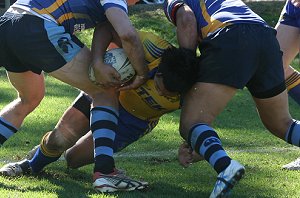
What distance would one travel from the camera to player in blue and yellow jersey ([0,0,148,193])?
534cm

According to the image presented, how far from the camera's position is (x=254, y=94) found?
5.52 m

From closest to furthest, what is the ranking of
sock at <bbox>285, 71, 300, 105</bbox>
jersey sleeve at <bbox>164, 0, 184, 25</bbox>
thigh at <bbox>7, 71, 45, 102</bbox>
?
jersey sleeve at <bbox>164, 0, 184, 25</bbox> < thigh at <bbox>7, 71, 45, 102</bbox> < sock at <bbox>285, 71, 300, 105</bbox>

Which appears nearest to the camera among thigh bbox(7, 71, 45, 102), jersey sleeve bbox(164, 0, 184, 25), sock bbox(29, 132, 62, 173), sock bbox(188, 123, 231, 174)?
sock bbox(188, 123, 231, 174)

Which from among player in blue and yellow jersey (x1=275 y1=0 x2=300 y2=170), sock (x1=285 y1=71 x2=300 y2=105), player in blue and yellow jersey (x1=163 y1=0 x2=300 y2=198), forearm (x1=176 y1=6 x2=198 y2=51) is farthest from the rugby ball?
player in blue and yellow jersey (x1=275 y1=0 x2=300 y2=170)

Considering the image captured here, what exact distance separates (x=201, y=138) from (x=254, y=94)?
2.07ft

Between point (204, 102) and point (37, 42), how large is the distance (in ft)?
4.01

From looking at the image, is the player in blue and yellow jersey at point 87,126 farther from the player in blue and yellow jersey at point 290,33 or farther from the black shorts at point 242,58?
the player in blue and yellow jersey at point 290,33

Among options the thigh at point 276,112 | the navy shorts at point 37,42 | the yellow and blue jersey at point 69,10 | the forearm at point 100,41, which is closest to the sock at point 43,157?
the navy shorts at point 37,42

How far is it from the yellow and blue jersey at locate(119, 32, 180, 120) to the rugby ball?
0.49ft

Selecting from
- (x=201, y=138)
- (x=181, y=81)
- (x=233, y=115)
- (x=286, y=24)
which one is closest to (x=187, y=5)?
(x=181, y=81)

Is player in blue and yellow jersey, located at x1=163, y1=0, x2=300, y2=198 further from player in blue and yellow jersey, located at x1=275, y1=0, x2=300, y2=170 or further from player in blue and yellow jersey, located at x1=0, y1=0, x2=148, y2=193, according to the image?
player in blue and yellow jersey, located at x1=275, y1=0, x2=300, y2=170

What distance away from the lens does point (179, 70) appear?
531cm

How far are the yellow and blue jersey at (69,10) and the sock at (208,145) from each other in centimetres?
99

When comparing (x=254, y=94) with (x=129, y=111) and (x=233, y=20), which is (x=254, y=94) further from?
(x=129, y=111)
